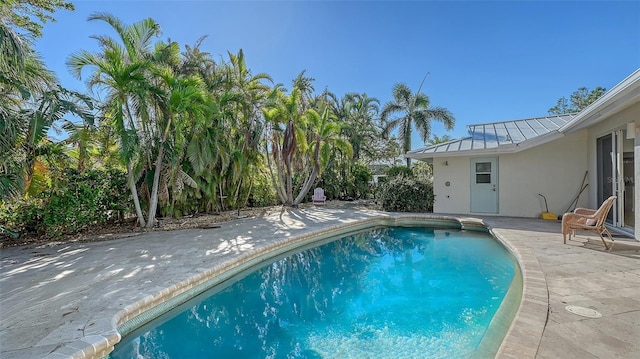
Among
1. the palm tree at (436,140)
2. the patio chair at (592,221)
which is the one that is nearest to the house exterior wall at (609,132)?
the patio chair at (592,221)

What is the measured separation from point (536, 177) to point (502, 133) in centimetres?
257

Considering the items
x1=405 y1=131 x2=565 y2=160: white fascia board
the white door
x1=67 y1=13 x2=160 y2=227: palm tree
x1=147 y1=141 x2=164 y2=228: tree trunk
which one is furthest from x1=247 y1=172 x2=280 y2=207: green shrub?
the white door

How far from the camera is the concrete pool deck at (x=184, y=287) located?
9.32 feet

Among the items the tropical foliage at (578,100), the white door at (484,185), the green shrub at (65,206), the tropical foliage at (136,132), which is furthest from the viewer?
the tropical foliage at (578,100)

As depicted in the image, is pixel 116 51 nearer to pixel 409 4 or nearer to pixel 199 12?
pixel 199 12

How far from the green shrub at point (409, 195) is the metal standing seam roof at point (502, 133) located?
5.42ft

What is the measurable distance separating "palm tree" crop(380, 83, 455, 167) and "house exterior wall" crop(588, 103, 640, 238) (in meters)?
10.2

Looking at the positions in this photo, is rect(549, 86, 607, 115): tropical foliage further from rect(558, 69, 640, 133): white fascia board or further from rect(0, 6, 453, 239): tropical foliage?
rect(0, 6, 453, 239): tropical foliage

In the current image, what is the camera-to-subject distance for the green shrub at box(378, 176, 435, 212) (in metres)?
13.6

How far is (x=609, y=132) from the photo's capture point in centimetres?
814

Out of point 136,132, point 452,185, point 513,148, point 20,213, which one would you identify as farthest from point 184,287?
point 452,185

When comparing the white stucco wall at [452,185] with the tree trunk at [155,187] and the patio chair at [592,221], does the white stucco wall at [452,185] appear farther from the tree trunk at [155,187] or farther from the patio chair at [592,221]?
the tree trunk at [155,187]

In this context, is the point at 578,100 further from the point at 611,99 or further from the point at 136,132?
the point at 136,132

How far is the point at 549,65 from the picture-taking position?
15.0 m
